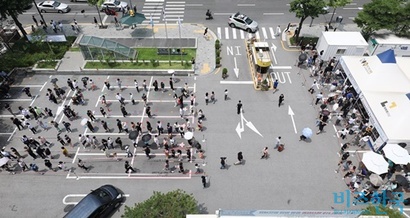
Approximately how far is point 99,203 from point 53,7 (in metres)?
32.6

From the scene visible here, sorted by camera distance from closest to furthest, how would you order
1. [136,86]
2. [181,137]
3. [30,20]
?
[181,137]
[136,86]
[30,20]

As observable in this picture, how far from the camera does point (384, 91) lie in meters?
23.9

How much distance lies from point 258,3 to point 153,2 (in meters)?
16.0

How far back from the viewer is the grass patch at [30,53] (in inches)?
1188

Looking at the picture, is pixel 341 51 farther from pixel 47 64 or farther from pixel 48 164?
pixel 47 64

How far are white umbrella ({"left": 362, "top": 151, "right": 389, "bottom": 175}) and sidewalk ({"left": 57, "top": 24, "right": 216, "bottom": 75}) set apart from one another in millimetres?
17458

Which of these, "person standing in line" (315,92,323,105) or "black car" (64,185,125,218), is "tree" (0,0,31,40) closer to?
"black car" (64,185,125,218)

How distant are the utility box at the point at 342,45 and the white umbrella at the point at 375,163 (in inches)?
528

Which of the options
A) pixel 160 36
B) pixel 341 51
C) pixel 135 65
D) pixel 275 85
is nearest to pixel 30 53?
pixel 135 65

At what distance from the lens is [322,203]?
19734mm

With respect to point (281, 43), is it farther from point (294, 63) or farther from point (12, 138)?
point (12, 138)

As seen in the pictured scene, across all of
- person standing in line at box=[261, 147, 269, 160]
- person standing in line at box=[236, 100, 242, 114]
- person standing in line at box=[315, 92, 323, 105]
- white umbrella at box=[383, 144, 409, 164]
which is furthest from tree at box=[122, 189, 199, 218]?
person standing in line at box=[315, 92, 323, 105]

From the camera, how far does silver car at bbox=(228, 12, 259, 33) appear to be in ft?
117

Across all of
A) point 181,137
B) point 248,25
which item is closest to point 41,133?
point 181,137
